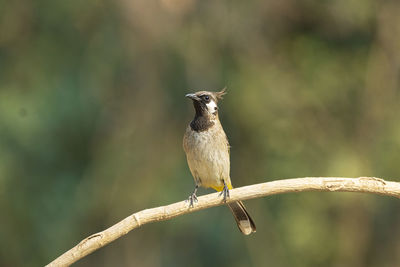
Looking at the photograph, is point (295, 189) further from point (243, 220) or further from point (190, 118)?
point (190, 118)

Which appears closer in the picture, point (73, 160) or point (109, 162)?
point (109, 162)

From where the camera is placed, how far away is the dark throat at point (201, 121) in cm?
479

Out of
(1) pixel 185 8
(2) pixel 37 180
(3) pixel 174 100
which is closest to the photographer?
(1) pixel 185 8

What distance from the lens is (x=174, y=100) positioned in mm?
7012

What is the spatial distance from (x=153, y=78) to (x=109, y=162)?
3.40 feet

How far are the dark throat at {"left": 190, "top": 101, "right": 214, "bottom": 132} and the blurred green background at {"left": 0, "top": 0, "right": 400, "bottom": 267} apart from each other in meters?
1.62

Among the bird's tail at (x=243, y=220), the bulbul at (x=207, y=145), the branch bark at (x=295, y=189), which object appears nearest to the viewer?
the branch bark at (x=295, y=189)

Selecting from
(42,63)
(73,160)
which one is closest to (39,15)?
(42,63)

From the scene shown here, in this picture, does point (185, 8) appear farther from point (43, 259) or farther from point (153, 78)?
point (43, 259)

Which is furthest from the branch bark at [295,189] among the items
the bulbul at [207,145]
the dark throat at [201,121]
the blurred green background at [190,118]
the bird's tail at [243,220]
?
the blurred green background at [190,118]

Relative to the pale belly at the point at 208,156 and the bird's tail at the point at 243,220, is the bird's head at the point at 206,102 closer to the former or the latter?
the pale belly at the point at 208,156

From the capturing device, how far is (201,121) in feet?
15.8

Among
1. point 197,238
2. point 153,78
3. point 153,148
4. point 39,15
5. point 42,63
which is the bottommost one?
point 197,238

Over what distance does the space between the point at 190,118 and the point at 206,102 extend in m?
2.10
